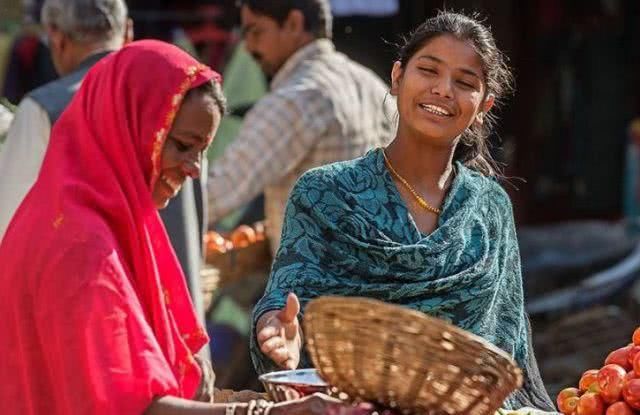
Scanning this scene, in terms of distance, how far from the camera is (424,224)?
4301mm

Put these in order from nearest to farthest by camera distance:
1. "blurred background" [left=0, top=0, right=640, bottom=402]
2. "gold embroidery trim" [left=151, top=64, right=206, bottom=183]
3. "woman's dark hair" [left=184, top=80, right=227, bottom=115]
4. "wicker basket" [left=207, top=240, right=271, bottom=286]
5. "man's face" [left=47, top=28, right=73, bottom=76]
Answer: "gold embroidery trim" [left=151, top=64, right=206, bottom=183] → "woman's dark hair" [left=184, top=80, right=227, bottom=115] → "man's face" [left=47, top=28, right=73, bottom=76] → "wicker basket" [left=207, top=240, right=271, bottom=286] → "blurred background" [left=0, top=0, right=640, bottom=402]

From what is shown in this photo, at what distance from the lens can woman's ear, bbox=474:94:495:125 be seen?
4402mm

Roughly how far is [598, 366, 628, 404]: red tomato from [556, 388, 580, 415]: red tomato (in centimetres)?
10

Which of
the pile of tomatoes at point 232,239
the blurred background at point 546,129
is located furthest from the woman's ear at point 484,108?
the pile of tomatoes at point 232,239

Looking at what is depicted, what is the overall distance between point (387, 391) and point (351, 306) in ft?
0.66

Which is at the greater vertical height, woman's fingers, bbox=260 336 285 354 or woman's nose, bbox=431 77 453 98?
woman's nose, bbox=431 77 453 98

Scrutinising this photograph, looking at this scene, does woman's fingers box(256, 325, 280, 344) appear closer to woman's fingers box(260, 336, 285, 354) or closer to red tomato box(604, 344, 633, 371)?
woman's fingers box(260, 336, 285, 354)

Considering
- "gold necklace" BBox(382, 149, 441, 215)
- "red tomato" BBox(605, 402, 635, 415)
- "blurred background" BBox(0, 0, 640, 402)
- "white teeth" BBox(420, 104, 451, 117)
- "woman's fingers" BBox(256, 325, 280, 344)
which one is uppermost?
"white teeth" BBox(420, 104, 451, 117)

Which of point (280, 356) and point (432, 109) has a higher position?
point (432, 109)

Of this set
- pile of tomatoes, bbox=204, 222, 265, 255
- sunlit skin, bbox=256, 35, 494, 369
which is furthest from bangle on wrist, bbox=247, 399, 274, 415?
pile of tomatoes, bbox=204, 222, 265, 255

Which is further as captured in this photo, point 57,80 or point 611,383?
point 57,80

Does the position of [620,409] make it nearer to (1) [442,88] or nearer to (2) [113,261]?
(1) [442,88]

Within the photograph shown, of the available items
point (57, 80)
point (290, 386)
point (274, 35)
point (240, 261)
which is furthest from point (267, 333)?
point (240, 261)

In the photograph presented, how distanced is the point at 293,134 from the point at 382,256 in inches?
99.0
